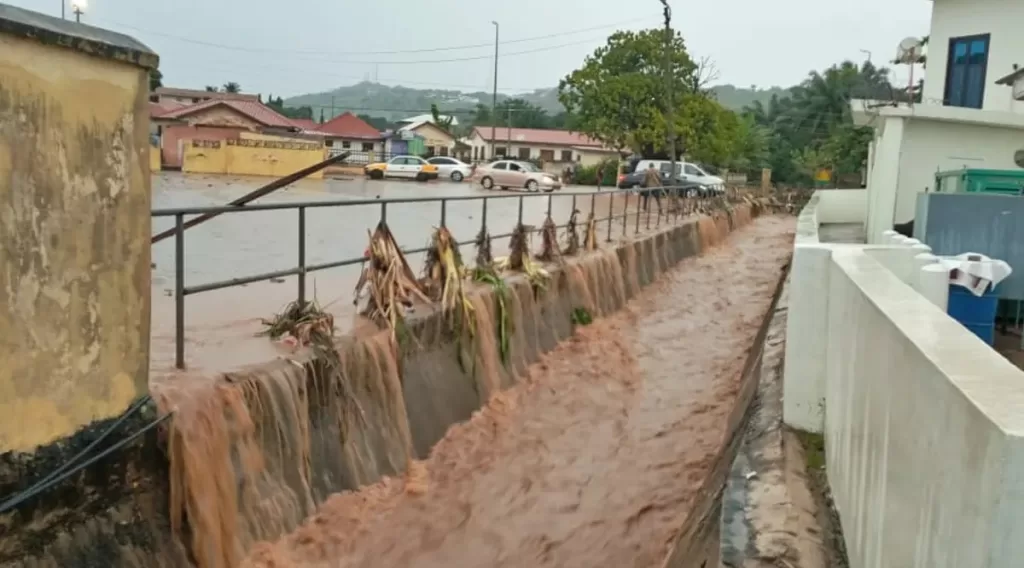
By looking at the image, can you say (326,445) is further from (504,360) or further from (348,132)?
(348,132)

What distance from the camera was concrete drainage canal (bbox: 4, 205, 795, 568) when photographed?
4.88 metres

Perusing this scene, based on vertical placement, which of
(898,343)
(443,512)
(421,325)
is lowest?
(443,512)

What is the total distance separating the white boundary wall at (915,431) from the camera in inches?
78.3

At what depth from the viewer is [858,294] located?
425 centimetres

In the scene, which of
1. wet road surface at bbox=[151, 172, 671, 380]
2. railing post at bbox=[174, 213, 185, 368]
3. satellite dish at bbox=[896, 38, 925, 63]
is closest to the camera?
railing post at bbox=[174, 213, 185, 368]

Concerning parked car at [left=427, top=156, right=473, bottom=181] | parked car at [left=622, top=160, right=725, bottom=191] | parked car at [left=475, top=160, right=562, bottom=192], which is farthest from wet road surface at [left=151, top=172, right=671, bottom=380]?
parked car at [left=427, top=156, right=473, bottom=181]

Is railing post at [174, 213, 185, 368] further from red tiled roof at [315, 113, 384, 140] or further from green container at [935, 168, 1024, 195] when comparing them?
red tiled roof at [315, 113, 384, 140]

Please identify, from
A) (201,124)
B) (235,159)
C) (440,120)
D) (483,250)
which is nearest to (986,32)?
(483,250)

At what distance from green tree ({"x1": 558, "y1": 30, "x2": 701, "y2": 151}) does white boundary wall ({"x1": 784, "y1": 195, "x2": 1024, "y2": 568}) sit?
134 ft

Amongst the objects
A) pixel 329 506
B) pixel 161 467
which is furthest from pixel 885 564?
pixel 329 506

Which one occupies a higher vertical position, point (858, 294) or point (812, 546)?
point (858, 294)

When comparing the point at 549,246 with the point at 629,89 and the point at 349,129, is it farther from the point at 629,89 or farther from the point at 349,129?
the point at 349,129

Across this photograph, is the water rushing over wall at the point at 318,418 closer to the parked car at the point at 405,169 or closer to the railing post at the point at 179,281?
the railing post at the point at 179,281

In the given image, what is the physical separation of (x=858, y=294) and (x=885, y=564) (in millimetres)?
1523
